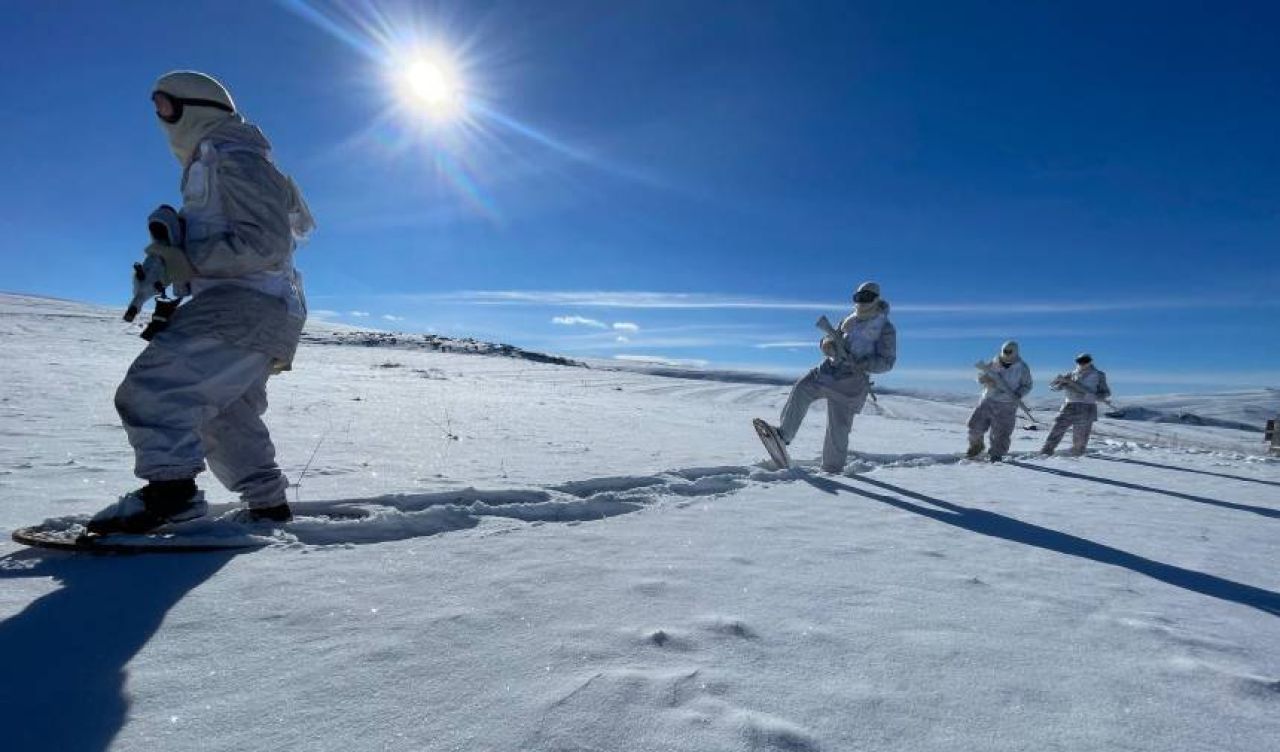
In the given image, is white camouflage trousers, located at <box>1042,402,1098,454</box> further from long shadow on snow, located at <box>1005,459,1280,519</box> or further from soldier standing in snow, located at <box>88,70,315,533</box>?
soldier standing in snow, located at <box>88,70,315,533</box>

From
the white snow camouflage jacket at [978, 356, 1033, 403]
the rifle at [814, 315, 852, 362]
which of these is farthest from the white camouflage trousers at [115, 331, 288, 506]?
the white snow camouflage jacket at [978, 356, 1033, 403]

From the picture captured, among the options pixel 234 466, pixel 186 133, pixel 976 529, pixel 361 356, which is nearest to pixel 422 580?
pixel 234 466

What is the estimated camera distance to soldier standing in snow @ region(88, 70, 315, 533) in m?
2.23

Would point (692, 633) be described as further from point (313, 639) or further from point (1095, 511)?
point (1095, 511)

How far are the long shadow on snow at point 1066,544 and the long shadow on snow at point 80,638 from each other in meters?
3.55

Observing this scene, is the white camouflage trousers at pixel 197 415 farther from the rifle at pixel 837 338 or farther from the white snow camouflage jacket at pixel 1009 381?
the white snow camouflage jacket at pixel 1009 381

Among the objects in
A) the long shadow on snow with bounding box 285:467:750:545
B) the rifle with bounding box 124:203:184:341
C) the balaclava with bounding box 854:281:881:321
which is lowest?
the long shadow on snow with bounding box 285:467:750:545

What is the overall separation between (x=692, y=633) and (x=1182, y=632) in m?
1.59

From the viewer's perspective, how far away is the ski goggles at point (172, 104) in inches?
99.0

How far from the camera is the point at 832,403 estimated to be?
19.6 ft

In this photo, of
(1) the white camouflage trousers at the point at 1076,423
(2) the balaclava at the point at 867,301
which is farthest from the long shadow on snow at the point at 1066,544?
(1) the white camouflage trousers at the point at 1076,423

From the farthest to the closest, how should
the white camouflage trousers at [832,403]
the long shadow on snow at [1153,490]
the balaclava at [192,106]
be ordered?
the white camouflage trousers at [832,403]
the long shadow on snow at [1153,490]
the balaclava at [192,106]

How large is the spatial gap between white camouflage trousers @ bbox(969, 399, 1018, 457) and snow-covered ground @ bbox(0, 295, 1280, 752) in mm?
5840

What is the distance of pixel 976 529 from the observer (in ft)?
11.1
